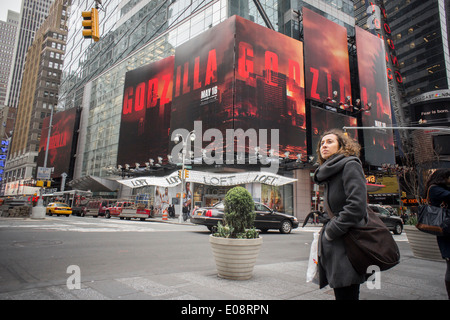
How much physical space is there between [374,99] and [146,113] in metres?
33.8

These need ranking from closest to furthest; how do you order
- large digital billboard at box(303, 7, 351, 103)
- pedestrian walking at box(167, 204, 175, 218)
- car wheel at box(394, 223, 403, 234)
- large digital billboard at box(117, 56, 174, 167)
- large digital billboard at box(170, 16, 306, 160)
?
car wheel at box(394, 223, 403, 234) → large digital billboard at box(170, 16, 306, 160) → pedestrian walking at box(167, 204, 175, 218) → large digital billboard at box(303, 7, 351, 103) → large digital billboard at box(117, 56, 174, 167)

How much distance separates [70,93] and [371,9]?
7297 centimetres

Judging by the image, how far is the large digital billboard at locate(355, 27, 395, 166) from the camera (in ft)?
128

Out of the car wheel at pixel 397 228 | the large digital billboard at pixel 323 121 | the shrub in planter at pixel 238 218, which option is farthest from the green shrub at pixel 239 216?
the large digital billboard at pixel 323 121

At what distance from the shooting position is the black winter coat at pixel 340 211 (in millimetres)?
2244

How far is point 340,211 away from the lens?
7.94ft

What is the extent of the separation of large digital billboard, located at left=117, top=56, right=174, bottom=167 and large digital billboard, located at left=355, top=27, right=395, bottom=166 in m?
27.4

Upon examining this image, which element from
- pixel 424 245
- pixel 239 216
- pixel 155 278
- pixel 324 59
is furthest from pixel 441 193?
pixel 324 59

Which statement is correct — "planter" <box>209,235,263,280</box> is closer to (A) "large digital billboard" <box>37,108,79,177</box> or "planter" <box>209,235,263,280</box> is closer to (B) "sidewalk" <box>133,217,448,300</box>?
(B) "sidewalk" <box>133,217,448,300</box>

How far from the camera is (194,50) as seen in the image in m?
35.0

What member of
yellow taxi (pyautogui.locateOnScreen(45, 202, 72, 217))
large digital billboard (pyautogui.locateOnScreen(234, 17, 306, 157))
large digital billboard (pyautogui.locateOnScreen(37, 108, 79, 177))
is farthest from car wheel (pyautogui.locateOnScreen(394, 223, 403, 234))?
large digital billboard (pyautogui.locateOnScreen(37, 108, 79, 177))

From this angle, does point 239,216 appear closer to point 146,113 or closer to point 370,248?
point 370,248

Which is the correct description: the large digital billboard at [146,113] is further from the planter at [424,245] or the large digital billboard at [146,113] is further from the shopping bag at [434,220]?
the shopping bag at [434,220]
